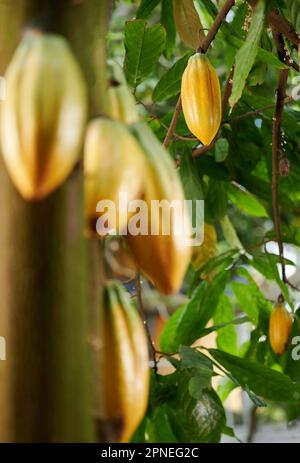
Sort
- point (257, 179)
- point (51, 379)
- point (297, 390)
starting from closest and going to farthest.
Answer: point (51, 379) → point (297, 390) → point (257, 179)

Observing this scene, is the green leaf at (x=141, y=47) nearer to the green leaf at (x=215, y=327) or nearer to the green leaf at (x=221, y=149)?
the green leaf at (x=221, y=149)

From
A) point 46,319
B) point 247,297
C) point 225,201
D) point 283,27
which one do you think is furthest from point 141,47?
point 46,319

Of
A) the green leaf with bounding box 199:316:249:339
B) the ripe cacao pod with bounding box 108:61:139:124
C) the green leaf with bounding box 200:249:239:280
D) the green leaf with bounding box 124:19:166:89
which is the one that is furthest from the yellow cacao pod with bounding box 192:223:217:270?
the ripe cacao pod with bounding box 108:61:139:124

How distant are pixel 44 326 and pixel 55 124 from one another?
86mm

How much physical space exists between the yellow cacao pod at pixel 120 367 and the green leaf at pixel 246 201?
1.33m

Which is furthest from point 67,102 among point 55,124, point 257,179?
point 257,179

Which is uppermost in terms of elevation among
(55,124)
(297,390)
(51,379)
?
(55,124)

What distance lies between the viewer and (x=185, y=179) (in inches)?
48.5

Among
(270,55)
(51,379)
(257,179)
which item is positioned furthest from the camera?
(257,179)

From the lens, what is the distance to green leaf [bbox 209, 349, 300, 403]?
3.75ft

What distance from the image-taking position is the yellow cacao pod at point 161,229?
36 cm

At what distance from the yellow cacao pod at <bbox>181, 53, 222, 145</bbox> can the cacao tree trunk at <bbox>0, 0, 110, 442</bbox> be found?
444mm

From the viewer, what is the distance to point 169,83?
121 cm

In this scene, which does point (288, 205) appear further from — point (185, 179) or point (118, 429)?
point (118, 429)
